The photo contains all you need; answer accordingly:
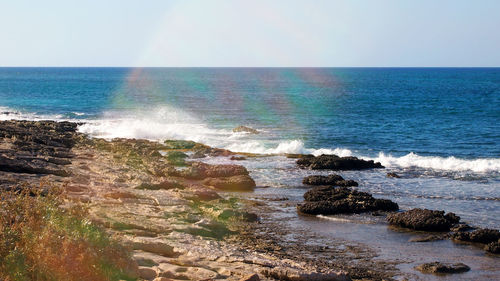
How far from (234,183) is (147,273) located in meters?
13.6

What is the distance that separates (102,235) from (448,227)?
12283mm

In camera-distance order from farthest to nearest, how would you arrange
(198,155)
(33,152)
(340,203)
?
Result: (198,155) → (33,152) → (340,203)

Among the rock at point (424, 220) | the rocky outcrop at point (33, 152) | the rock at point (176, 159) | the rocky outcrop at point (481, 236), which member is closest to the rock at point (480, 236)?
the rocky outcrop at point (481, 236)

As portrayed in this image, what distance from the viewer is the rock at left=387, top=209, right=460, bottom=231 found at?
59.1 feet

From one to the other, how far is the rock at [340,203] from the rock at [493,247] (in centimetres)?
497

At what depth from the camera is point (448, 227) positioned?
18.0m

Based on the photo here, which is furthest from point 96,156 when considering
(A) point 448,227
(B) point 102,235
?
(B) point 102,235

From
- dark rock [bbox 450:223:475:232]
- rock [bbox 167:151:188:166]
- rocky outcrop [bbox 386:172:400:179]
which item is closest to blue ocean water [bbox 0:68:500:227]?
rocky outcrop [bbox 386:172:400:179]

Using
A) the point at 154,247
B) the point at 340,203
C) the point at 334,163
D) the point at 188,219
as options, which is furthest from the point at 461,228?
the point at 334,163

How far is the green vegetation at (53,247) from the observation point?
843cm

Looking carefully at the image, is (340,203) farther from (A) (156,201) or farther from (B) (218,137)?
(B) (218,137)

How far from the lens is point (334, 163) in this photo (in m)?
30.3

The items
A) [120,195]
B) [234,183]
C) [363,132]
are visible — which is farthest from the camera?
[363,132]

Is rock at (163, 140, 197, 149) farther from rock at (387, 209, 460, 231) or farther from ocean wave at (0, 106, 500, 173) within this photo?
rock at (387, 209, 460, 231)
